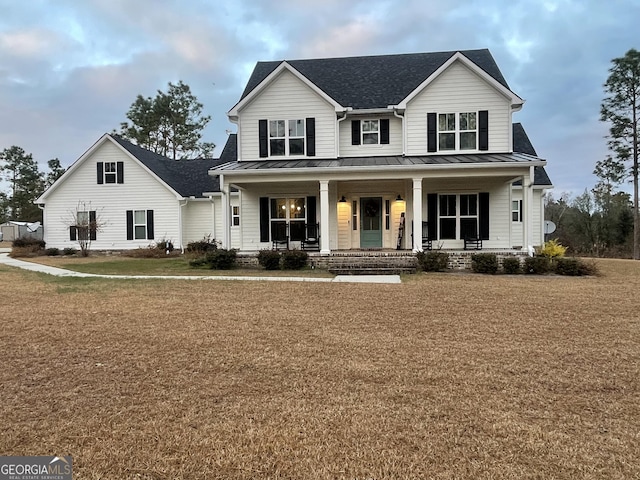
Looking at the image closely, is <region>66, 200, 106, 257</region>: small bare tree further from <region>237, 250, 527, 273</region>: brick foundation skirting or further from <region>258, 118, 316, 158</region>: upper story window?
<region>237, 250, 527, 273</region>: brick foundation skirting

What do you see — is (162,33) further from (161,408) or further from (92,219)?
(161,408)

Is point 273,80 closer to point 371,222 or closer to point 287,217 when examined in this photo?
point 287,217

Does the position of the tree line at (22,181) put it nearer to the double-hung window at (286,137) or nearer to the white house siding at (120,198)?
the white house siding at (120,198)

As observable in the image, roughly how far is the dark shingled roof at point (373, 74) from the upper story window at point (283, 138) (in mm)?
2097

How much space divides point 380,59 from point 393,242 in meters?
9.64

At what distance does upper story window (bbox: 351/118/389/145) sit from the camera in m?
17.0

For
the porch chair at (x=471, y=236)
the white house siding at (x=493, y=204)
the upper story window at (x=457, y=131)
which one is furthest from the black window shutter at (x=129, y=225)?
the porch chair at (x=471, y=236)

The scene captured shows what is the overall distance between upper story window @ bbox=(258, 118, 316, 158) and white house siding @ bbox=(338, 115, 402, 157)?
1.58m

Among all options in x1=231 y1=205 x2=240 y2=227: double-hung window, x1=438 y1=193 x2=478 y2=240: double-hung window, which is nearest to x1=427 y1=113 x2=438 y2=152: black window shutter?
x1=438 y1=193 x2=478 y2=240: double-hung window

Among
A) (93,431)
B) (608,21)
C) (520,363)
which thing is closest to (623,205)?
(608,21)

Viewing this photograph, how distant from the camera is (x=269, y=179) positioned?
48.9 ft

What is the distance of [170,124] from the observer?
39344 millimetres

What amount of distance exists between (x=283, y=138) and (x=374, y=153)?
12.6 feet

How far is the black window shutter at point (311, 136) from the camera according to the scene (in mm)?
16578
